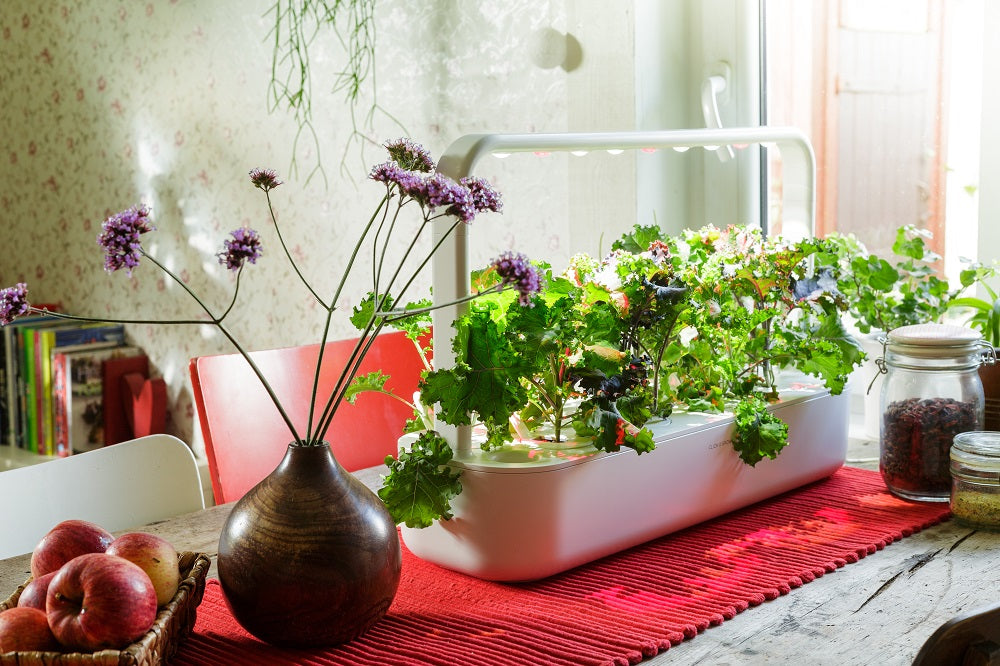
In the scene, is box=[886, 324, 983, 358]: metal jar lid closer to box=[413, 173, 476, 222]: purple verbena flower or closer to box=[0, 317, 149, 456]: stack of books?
box=[413, 173, 476, 222]: purple verbena flower

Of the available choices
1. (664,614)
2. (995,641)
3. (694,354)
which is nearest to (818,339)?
(694,354)

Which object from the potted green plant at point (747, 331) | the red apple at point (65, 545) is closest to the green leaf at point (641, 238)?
the potted green plant at point (747, 331)

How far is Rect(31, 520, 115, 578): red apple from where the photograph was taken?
74 centimetres

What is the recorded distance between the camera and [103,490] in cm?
115

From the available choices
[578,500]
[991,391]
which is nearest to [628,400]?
[578,500]

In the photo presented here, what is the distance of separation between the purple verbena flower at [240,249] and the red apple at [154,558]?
0.71 feet

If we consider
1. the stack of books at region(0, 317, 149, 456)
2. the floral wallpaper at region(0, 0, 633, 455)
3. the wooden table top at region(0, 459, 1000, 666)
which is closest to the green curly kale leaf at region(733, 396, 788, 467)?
the wooden table top at region(0, 459, 1000, 666)

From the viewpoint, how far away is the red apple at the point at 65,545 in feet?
2.41

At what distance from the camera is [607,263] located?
103cm

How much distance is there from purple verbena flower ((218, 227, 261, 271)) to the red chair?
654 mm

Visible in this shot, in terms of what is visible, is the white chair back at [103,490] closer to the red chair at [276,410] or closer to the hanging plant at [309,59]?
the red chair at [276,410]

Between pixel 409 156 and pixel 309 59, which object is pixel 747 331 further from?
pixel 309 59

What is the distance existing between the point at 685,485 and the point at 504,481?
0.23 meters

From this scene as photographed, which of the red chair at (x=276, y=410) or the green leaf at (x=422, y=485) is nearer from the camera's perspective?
the green leaf at (x=422, y=485)
